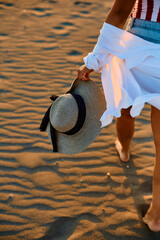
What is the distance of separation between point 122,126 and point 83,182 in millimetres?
623

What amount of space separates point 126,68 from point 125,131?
0.79 meters

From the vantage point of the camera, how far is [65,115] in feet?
6.24

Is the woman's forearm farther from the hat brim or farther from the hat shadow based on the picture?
the hat shadow

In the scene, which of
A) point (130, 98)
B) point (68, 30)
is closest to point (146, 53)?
point (130, 98)

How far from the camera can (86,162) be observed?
261cm

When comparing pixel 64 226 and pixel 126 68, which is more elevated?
pixel 126 68

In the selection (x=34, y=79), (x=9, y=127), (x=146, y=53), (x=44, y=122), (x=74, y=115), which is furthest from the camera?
(x=34, y=79)

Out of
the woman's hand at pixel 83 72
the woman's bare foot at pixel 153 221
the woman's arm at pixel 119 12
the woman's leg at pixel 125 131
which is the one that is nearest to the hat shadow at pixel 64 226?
the woman's bare foot at pixel 153 221

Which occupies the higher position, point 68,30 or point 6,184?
point 68,30

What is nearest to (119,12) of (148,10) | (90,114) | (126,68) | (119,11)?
(119,11)

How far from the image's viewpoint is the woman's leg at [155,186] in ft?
5.62

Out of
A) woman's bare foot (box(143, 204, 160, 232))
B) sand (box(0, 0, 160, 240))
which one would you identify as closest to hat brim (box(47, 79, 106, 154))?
sand (box(0, 0, 160, 240))

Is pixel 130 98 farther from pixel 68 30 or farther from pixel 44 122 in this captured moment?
pixel 68 30

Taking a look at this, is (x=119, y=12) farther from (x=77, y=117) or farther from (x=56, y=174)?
(x=56, y=174)
